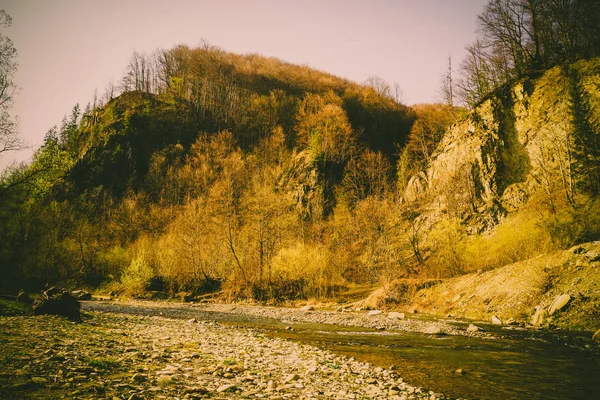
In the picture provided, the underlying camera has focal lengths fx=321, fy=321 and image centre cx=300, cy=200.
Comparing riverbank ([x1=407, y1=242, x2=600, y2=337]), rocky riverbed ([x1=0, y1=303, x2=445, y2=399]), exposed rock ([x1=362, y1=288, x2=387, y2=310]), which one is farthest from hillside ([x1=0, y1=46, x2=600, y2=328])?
rocky riverbed ([x1=0, y1=303, x2=445, y2=399])

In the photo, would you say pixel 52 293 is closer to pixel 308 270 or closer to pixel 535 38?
pixel 308 270

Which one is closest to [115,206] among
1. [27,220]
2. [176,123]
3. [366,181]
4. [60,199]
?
[60,199]

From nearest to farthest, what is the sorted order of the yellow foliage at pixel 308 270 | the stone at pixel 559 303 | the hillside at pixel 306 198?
the stone at pixel 559 303, the hillside at pixel 306 198, the yellow foliage at pixel 308 270

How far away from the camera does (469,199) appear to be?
1502 inches

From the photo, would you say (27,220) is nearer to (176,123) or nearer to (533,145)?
(176,123)

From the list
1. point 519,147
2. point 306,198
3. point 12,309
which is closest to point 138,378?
point 12,309

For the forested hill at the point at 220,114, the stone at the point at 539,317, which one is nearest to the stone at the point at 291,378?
the stone at the point at 539,317

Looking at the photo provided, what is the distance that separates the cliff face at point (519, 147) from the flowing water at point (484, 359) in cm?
2309

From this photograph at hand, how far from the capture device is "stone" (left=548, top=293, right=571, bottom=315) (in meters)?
15.9

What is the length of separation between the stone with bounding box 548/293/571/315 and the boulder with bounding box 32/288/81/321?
2209 cm

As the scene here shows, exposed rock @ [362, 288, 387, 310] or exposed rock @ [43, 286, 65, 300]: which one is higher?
exposed rock @ [43, 286, 65, 300]

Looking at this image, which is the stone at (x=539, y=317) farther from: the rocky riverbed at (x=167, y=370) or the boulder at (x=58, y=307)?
the boulder at (x=58, y=307)

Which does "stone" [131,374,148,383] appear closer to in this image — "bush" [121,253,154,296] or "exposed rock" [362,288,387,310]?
"exposed rock" [362,288,387,310]

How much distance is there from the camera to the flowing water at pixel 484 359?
727 centimetres
